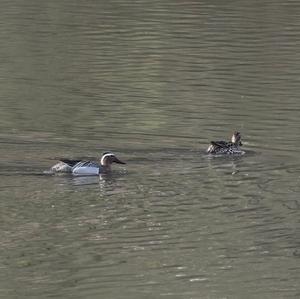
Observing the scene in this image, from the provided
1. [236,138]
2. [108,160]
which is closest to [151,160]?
[108,160]

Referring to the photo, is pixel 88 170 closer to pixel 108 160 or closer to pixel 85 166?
pixel 85 166

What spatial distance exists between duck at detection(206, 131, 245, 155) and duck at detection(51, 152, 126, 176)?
147 cm

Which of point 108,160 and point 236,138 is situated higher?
point 236,138

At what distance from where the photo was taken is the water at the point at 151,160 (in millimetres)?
12180

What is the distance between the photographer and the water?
40.0 ft

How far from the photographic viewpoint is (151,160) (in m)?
17.6

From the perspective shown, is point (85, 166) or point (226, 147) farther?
point (226, 147)

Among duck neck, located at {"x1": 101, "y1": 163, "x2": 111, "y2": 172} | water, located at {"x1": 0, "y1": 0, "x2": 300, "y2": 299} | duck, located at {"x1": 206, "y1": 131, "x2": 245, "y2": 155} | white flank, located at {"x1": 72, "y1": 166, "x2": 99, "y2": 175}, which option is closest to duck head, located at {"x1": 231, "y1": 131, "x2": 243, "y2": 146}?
duck, located at {"x1": 206, "y1": 131, "x2": 245, "y2": 155}

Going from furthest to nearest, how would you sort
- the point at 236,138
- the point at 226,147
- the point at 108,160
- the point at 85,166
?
1. the point at 236,138
2. the point at 226,147
3. the point at 108,160
4. the point at 85,166

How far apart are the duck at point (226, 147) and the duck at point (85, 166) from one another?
1474mm

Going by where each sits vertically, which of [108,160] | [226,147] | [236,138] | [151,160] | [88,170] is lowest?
[88,170]

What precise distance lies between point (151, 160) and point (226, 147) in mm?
1161

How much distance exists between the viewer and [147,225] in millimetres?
13992

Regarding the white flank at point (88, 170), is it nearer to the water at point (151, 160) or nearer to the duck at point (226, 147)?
the water at point (151, 160)
